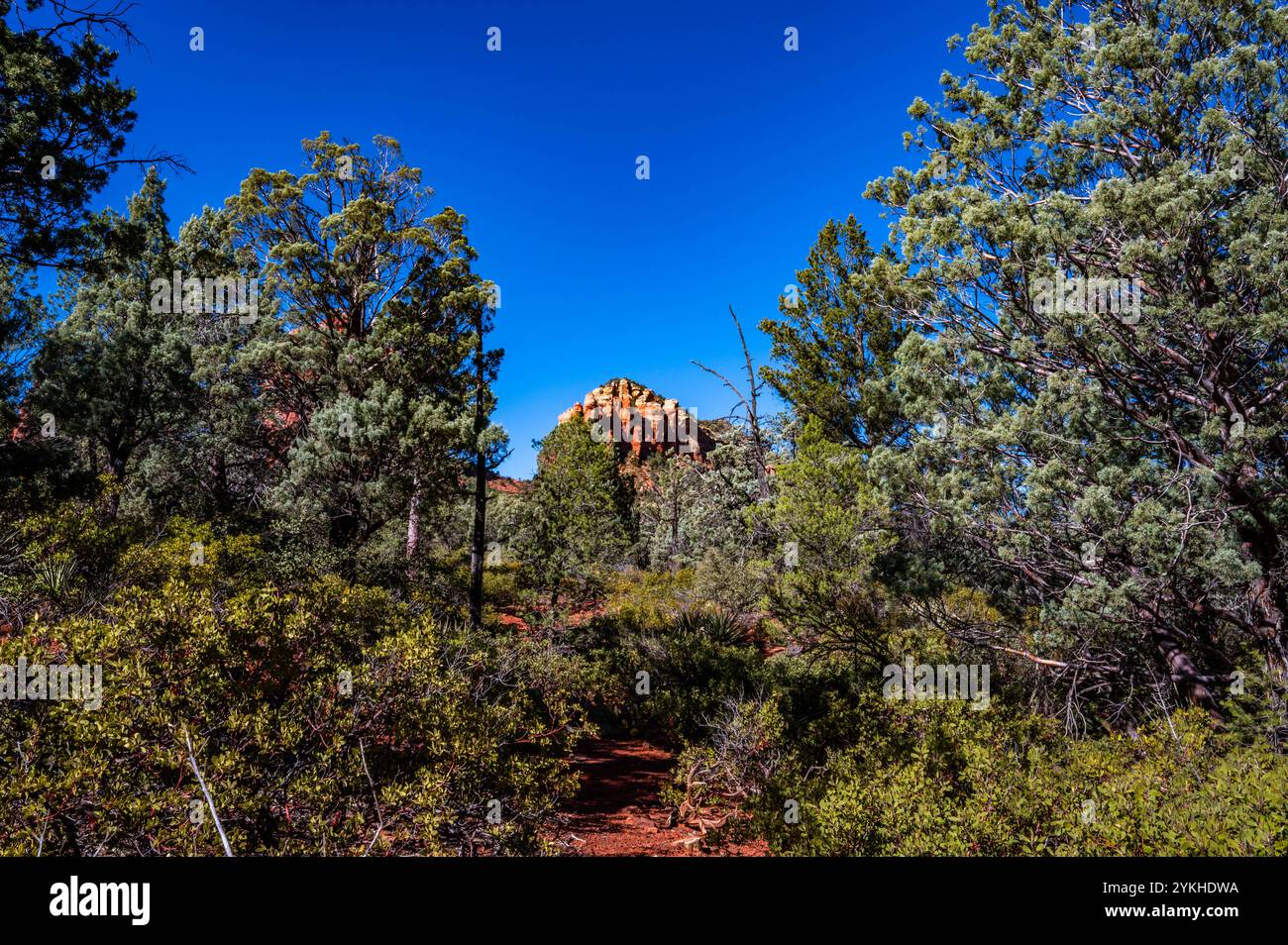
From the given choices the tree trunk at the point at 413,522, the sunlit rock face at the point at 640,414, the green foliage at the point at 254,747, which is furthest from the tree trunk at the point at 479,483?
the sunlit rock face at the point at 640,414

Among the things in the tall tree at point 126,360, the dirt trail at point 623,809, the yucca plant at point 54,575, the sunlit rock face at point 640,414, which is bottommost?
the dirt trail at point 623,809

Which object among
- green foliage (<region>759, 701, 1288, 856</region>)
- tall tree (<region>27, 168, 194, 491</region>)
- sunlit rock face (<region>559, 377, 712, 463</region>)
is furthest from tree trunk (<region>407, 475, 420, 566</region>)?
sunlit rock face (<region>559, 377, 712, 463</region>)

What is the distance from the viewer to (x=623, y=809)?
8.15m

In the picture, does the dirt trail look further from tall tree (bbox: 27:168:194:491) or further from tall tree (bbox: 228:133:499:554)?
tall tree (bbox: 27:168:194:491)

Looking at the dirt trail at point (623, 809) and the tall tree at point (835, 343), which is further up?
the tall tree at point (835, 343)

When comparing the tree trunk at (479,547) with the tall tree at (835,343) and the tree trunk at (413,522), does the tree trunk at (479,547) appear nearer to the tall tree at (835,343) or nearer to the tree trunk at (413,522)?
the tree trunk at (413,522)

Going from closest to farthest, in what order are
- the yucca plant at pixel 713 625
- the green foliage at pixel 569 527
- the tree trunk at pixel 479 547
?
the tree trunk at pixel 479 547 < the green foliage at pixel 569 527 < the yucca plant at pixel 713 625

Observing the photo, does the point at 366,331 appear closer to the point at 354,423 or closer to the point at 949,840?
the point at 354,423

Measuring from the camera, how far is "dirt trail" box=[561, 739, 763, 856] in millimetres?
6828

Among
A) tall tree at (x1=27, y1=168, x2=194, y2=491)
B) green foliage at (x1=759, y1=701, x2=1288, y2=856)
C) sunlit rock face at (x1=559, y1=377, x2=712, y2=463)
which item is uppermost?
sunlit rock face at (x1=559, y1=377, x2=712, y2=463)

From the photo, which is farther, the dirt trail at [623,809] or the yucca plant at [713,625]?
the yucca plant at [713,625]

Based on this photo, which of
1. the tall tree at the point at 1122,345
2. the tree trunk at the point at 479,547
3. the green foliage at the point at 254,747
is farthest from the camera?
the tree trunk at the point at 479,547

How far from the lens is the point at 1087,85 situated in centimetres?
737

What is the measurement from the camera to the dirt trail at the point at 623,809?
6828mm
